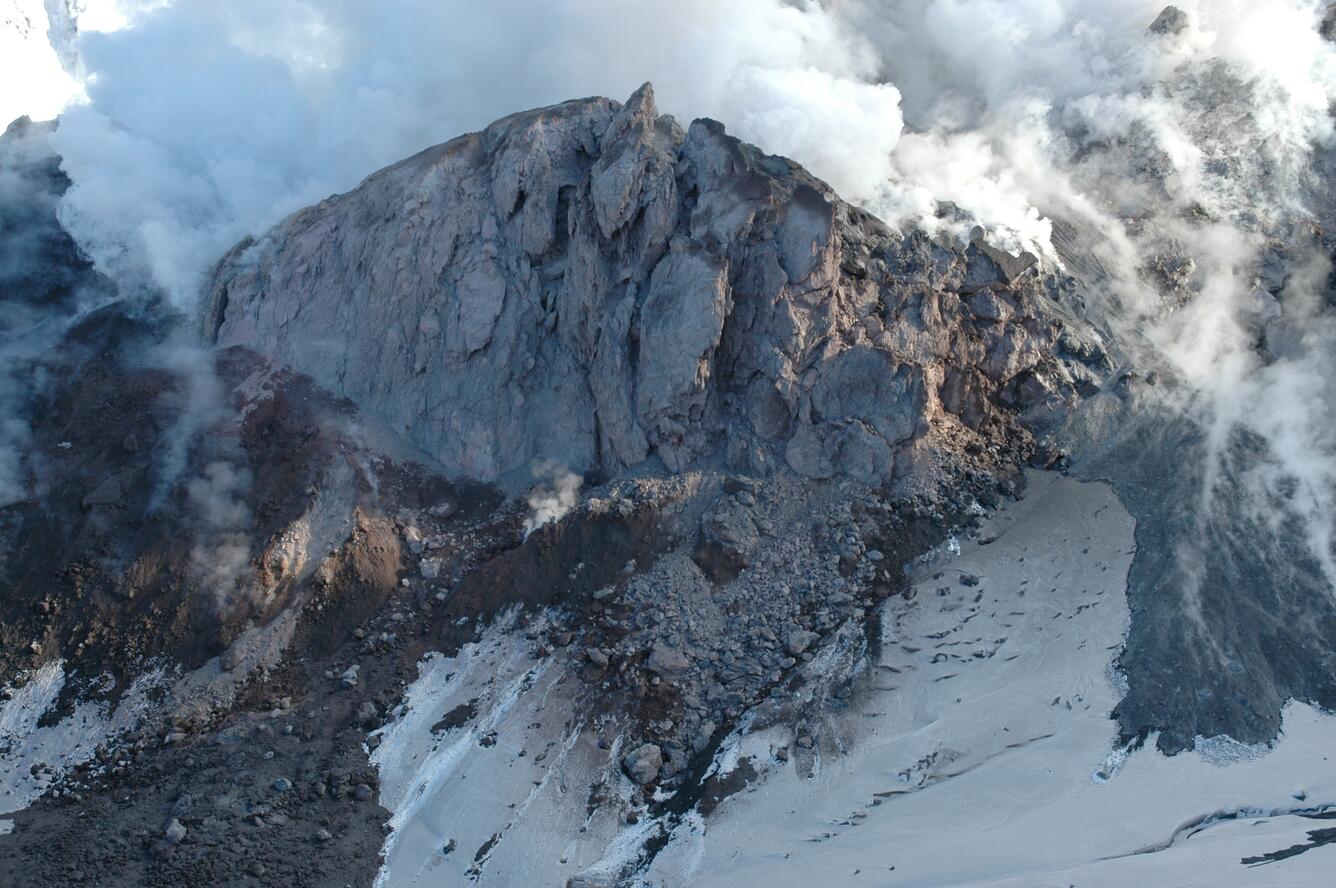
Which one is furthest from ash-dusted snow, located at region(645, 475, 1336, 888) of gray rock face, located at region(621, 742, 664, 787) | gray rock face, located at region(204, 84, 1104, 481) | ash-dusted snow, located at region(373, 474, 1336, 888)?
gray rock face, located at region(204, 84, 1104, 481)

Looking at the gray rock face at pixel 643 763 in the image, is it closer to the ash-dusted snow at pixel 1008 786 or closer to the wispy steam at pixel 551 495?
the ash-dusted snow at pixel 1008 786

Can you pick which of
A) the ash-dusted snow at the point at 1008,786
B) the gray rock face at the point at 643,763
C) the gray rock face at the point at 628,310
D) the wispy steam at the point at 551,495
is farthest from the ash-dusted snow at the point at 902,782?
the gray rock face at the point at 628,310

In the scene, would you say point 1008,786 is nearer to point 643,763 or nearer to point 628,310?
point 643,763

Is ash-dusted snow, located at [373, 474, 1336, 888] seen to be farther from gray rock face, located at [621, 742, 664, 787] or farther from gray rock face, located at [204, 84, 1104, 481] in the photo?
gray rock face, located at [204, 84, 1104, 481]

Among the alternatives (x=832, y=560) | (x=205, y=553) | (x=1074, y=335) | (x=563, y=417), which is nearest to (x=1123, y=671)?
(x=832, y=560)

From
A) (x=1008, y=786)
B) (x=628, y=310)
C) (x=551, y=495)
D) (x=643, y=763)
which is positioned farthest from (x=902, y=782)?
(x=628, y=310)
